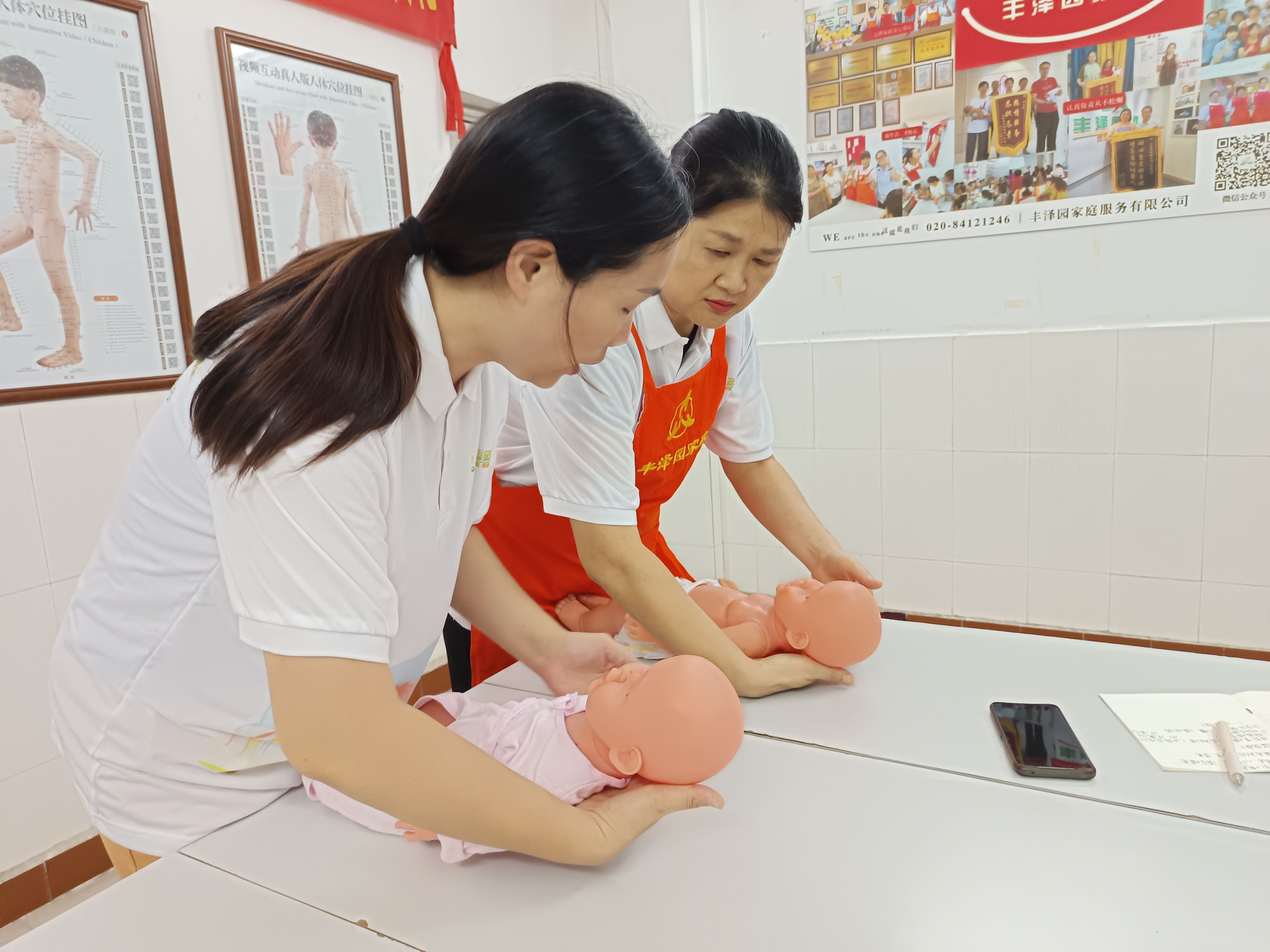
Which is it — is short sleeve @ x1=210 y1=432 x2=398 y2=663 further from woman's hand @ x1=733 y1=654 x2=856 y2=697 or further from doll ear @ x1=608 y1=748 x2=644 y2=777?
woman's hand @ x1=733 y1=654 x2=856 y2=697

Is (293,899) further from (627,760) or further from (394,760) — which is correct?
(627,760)

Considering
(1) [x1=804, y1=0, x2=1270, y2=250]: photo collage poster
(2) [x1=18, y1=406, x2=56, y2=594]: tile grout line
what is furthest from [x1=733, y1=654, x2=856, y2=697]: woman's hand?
(1) [x1=804, y1=0, x2=1270, y2=250]: photo collage poster

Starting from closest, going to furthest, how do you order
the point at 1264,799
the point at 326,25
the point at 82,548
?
1. the point at 1264,799
2. the point at 82,548
3. the point at 326,25

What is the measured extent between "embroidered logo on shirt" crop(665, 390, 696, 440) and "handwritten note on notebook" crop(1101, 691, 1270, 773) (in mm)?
878

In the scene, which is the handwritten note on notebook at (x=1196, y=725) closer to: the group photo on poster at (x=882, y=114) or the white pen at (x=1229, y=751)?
the white pen at (x=1229, y=751)

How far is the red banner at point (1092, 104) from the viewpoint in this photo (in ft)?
8.86

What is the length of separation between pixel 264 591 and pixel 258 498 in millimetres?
84

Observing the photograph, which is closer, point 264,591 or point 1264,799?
point 264,591

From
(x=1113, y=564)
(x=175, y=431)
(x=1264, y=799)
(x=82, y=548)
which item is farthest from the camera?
(x=1113, y=564)

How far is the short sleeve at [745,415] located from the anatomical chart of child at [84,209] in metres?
1.61

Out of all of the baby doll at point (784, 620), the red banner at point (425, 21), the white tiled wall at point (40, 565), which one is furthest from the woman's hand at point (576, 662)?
the red banner at point (425, 21)

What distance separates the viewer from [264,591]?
700 millimetres

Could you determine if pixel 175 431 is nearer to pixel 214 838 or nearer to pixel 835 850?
pixel 214 838

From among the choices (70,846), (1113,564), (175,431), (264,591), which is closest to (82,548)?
(70,846)
